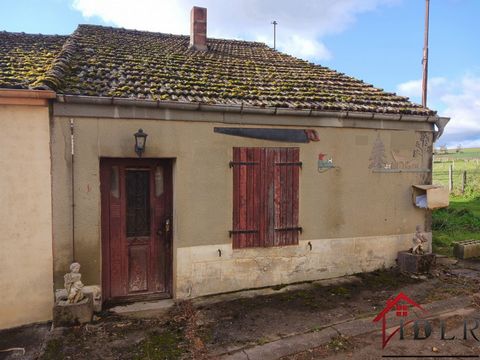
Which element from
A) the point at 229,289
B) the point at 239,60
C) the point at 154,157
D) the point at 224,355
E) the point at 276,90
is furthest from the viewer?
the point at 239,60

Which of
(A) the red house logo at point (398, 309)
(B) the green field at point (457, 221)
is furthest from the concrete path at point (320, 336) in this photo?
(B) the green field at point (457, 221)

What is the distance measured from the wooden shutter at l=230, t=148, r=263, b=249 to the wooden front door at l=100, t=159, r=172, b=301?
1.15 meters

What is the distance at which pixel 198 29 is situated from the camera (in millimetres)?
10219

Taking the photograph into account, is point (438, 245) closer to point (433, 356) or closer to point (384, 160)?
point (384, 160)

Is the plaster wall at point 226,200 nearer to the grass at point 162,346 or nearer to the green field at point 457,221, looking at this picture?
the grass at point 162,346

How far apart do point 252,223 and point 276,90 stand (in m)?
2.76

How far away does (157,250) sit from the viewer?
621 centimetres

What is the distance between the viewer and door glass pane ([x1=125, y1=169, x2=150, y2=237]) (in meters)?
6.04

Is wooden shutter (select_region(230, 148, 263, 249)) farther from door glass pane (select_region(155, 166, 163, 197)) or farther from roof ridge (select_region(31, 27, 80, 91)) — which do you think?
roof ridge (select_region(31, 27, 80, 91))

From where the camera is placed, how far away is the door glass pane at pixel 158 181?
6.16 meters

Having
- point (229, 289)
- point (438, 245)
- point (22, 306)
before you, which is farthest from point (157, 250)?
point (438, 245)

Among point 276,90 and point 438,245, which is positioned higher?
point 276,90

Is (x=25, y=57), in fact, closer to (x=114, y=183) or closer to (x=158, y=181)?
(x=114, y=183)

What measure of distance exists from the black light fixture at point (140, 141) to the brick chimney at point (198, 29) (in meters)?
5.43
